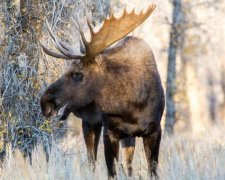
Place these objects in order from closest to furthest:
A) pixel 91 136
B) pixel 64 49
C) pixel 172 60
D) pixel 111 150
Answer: pixel 111 150, pixel 64 49, pixel 91 136, pixel 172 60

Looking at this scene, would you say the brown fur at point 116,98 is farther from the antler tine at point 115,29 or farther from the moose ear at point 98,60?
the antler tine at point 115,29

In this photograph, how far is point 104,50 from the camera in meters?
8.22

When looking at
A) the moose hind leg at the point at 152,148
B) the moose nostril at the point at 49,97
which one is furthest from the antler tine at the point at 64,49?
the moose hind leg at the point at 152,148

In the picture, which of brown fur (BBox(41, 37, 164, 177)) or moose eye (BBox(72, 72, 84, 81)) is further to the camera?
moose eye (BBox(72, 72, 84, 81))

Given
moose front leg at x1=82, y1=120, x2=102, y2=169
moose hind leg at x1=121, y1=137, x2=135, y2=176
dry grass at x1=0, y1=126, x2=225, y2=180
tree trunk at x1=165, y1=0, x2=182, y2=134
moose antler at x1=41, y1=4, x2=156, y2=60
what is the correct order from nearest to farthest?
1. dry grass at x1=0, y1=126, x2=225, y2=180
2. moose antler at x1=41, y1=4, x2=156, y2=60
3. moose hind leg at x1=121, y1=137, x2=135, y2=176
4. moose front leg at x1=82, y1=120, x2=102, y2=169
5. tree trunk at x1=165, y1=0, x2=182, y2=134

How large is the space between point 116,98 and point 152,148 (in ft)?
2.08

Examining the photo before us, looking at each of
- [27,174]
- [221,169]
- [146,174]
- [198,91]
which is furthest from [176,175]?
[198,91]

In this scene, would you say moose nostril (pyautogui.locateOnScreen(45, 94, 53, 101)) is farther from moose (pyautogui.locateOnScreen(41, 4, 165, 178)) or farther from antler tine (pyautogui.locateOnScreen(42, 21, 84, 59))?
antler tine (pyautogui.locateOnScreen(42, 21, 84, 59))

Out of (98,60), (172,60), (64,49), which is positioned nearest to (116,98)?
(98,60)

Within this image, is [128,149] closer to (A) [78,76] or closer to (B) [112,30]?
(A) [78,76]

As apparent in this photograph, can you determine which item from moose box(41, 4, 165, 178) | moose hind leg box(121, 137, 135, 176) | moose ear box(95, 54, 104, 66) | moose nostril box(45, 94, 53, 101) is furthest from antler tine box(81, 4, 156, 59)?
moose hind leg box(121, 137, 135, 176)

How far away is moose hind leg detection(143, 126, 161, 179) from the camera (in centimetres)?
783

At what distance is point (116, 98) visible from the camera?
7938 millimetres

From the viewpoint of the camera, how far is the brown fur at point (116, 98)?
786cm
